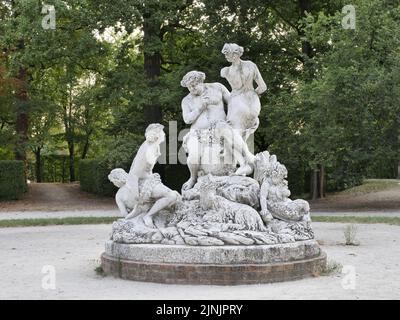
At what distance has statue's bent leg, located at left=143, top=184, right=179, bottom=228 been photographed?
349 inches

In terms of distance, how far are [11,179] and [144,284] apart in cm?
1967

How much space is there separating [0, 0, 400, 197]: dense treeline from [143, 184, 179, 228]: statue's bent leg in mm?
12131

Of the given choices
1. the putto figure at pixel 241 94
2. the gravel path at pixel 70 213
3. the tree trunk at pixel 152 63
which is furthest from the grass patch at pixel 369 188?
the putto figure at pixel 241 94

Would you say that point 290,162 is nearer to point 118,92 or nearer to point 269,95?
point 269,95

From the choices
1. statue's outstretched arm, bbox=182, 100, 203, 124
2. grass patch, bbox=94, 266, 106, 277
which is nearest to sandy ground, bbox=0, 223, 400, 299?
grass patch, bbox=94, 266, 106, 277

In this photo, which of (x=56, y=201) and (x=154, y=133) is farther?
(x=56, y=201)

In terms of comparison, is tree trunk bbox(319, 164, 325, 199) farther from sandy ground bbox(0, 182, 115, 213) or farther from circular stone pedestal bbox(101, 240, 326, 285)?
circular stone pedestal bbox(101, 240, 326, 285)

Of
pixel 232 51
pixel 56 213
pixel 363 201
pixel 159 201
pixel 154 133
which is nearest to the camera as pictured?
pixel 159 201

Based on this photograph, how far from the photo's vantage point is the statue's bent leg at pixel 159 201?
8875 millimetres

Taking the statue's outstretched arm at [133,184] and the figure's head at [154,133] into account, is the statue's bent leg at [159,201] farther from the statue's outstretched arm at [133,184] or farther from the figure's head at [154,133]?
the figure's head at [154,133]

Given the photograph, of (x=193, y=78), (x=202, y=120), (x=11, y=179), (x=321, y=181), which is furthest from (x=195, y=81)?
(x=11, y=179)

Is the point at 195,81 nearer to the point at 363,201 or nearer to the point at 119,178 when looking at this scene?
the point at 119,178

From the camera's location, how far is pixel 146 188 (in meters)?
8.91
